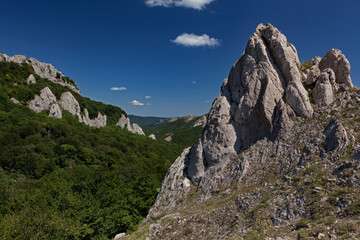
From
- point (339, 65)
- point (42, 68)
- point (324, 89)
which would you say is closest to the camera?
point (324, 89)

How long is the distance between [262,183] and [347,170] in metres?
7.11

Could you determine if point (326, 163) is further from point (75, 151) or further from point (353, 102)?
point (75, 151)

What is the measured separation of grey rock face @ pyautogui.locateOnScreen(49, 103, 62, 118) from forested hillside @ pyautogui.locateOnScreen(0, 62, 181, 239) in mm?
2931

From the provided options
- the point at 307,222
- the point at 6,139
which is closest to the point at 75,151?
the point at 6,139

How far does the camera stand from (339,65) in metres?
24.6

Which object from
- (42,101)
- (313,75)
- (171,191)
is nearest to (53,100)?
(42,101)

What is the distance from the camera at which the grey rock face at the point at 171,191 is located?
1020 inches

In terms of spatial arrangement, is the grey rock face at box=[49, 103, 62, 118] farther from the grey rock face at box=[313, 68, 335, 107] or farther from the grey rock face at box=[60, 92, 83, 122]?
the grey rock face at box=[313, 68, 335, 107]

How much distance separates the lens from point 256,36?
92.2 feet

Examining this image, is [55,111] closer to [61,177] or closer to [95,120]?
[95,120]

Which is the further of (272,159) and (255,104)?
(255,104)

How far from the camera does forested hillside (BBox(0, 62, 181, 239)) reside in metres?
25.6

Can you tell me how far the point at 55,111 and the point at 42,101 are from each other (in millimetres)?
7507

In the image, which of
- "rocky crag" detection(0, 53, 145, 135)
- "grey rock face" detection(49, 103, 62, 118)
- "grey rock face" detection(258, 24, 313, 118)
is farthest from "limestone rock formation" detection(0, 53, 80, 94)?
"grey rock face" detection(258, 24, 313, 118)
